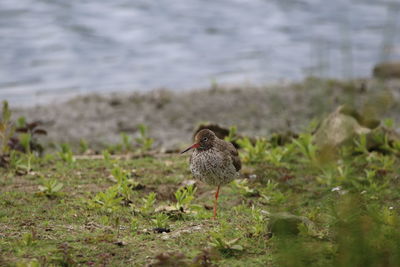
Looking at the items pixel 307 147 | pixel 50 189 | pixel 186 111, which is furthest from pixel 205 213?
pixel 186 111

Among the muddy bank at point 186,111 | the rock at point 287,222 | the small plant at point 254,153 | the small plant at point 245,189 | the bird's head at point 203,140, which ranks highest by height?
the bird's head at point 203,140

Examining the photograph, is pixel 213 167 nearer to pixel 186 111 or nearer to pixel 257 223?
pixel 257 223

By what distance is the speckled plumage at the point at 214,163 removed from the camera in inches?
239

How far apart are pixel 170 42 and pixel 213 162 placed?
31.0ft

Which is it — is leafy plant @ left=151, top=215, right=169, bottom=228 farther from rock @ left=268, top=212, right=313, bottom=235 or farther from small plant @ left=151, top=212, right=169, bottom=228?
rock @ left=268, top=212, right=313, bottom=235

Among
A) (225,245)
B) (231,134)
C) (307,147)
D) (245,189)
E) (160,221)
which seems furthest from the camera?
(231,134)

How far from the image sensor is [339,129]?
7758mm

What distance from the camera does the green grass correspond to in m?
4.26

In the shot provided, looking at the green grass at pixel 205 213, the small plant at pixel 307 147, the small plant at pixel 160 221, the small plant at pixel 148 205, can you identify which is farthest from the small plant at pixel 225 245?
the small plant at pixel 307 147

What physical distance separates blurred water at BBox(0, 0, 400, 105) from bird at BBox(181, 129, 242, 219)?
5.82 m

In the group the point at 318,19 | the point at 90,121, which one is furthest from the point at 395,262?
the point at 318,19

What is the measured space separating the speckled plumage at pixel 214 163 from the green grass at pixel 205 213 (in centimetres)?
29

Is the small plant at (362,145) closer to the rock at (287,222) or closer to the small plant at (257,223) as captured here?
the small plant at (257,223)

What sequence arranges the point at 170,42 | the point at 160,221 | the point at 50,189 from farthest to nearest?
the point at 170,42 < the point at 50,189 < the point at 160,221
